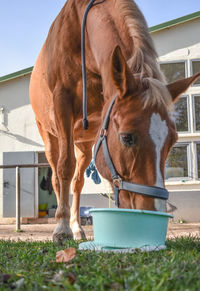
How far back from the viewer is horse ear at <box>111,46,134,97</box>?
2379 mm

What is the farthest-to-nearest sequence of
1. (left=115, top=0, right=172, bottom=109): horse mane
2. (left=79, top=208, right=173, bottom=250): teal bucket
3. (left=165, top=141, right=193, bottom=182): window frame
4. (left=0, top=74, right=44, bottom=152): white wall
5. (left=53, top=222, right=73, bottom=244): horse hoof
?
(left=0, top=74, right=44, bottom=152): white wall < (left=165, top=141, right=193, bottom=182): window frame < (left=53, top=222, right=73, bottom=244): horse hoof < (left=115, top=0, right=172, bottom=109): horse mane < (left=79, top=208, right=173, bottom=250): teal bucket

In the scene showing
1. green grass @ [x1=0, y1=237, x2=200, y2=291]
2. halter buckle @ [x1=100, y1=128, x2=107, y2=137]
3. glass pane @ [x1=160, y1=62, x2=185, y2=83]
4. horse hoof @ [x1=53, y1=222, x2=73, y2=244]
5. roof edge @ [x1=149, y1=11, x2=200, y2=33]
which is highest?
roof edge @ [x1=149, y1=11, x2=200, y2=33]

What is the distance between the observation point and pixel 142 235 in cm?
214

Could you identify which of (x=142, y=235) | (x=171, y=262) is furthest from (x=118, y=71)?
(x=171, y=262)

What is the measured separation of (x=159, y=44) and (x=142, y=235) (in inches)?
366

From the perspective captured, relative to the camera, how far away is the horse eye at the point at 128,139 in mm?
2299

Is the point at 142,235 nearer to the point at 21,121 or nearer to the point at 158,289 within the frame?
the point at 158,289

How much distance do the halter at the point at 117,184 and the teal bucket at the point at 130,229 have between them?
0.12m

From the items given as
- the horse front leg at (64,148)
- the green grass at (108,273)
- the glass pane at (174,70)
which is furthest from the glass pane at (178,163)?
the green grass at (108,273)

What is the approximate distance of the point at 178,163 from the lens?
33.5 ft

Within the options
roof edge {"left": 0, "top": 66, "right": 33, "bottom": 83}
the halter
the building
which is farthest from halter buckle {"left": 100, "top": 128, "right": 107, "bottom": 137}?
roof edge {"left": 0, "top": 66, "right": 33, "bottom": 83}

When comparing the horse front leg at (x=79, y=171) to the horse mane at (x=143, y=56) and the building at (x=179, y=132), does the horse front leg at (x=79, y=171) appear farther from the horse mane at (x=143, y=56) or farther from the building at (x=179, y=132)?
the building at (x=179, y=132)

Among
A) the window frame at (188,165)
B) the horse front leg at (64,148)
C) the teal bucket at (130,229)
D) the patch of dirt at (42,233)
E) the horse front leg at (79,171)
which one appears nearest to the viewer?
the teal bucket at (130,229)

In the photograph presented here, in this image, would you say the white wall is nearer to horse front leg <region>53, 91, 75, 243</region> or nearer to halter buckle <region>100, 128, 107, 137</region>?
horse front leg <region>53, 91, 75, 243</region>
